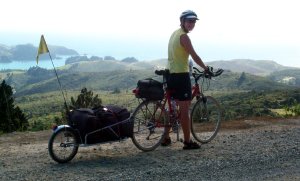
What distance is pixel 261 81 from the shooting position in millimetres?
160375

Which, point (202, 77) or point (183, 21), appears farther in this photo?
point (202, 77)

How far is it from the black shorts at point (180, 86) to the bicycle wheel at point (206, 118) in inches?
30.4

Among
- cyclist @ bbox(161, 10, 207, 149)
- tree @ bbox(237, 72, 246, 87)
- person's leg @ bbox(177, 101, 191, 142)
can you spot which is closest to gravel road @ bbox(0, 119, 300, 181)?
person's leg @ bbox(177, 101, 191, 142)

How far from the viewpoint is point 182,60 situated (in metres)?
6.94

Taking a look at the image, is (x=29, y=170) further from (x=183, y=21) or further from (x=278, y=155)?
(x=278, y=155)

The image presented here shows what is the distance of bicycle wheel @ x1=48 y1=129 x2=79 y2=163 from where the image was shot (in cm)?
633

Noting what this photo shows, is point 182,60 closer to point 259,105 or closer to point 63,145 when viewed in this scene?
point 63,145

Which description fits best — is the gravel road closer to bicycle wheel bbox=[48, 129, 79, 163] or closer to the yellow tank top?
bicycle wheel bbox=[48, 129, 79, 163]

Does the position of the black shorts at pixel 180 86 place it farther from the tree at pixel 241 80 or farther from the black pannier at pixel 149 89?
the tree at pixel 241 80

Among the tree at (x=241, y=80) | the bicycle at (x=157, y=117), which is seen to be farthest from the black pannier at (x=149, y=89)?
the tree at (x=241, y=80)

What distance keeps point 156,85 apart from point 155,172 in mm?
1746

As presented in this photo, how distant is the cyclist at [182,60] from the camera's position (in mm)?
6816

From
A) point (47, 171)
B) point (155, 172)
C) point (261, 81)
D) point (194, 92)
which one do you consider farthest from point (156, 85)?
point (261, 81)

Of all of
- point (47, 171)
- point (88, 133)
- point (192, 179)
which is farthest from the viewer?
point (88, 133)
